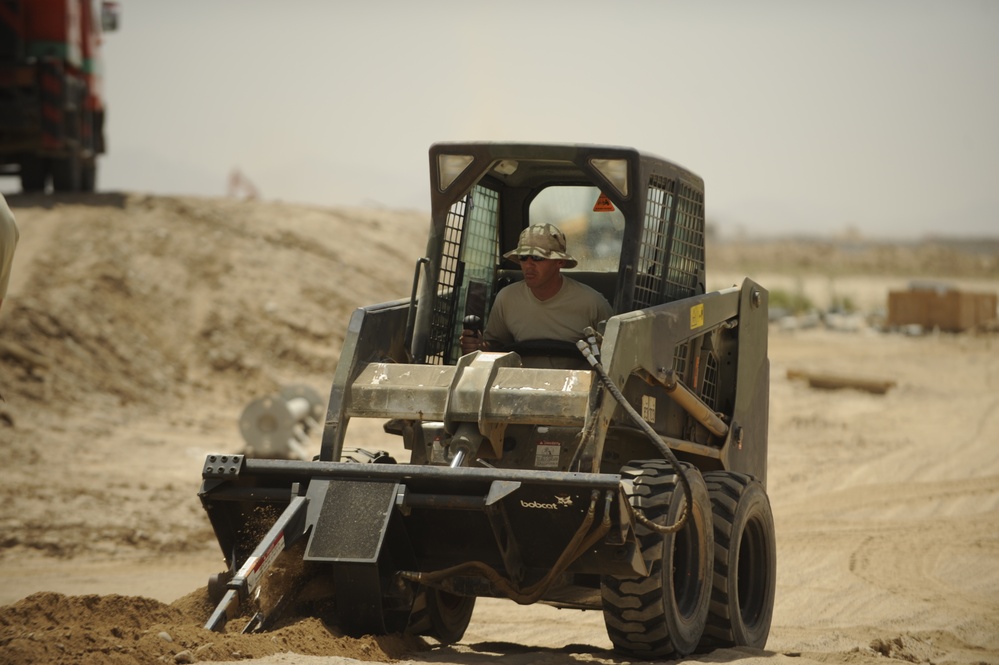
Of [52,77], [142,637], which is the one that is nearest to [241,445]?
[52,77]

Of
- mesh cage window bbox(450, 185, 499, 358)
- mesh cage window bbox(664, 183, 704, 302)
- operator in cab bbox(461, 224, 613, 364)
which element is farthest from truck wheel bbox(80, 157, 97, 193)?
operator in cab bbox(461, 224, 613, 364)

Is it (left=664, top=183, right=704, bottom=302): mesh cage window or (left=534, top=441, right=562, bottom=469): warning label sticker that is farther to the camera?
(left=664, top=183, right=704, bottom=302): mesh cage window

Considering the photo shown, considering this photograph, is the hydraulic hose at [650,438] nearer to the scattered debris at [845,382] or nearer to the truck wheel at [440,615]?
the truck wheel at [440,615]

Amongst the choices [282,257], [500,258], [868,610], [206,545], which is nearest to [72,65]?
[282,257]

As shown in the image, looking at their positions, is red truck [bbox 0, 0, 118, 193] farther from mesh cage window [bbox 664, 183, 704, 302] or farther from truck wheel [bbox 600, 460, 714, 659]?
truck wheel [bbox 600, 460, 714, 659]

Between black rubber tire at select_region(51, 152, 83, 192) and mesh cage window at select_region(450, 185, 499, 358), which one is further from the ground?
black rubber tire at select_region(51, 152, 83, 192)

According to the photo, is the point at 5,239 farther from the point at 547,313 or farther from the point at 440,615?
the point at 440,615

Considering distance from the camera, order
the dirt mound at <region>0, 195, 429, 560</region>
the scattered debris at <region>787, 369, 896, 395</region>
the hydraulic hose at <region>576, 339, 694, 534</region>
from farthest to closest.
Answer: the scattered debris at <region>787, 369, 896, 395</region>
the dirt mound at <region>0, 195, 429, 560</region>
the hydraulic hose at <region>576, 339, 694, 534</region>

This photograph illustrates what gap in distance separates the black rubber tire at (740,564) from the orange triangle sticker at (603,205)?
1734 mm

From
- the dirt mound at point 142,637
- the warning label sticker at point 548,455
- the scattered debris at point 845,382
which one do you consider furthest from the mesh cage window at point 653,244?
the scattered debris at point 845,382

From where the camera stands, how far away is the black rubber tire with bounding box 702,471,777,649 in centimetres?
727

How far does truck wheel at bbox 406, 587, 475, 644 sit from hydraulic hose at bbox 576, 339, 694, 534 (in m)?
1.50

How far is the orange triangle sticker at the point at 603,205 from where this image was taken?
8383 millimetres

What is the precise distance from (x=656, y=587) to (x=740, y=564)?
5.63ft
